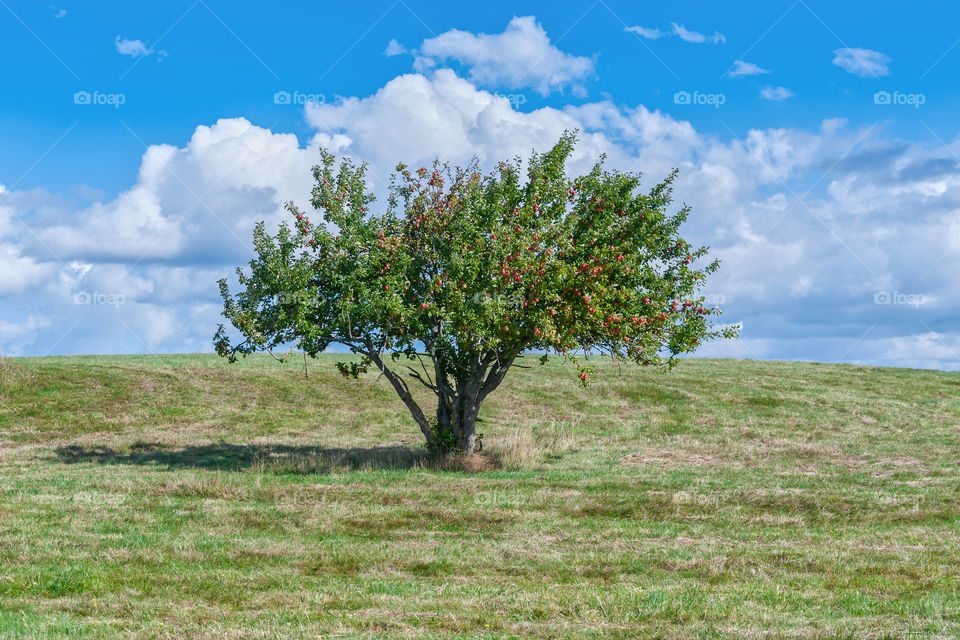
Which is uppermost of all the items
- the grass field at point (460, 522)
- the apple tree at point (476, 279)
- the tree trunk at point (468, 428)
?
the apple tree at point (476, 279)

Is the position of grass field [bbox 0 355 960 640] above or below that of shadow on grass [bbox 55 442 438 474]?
below

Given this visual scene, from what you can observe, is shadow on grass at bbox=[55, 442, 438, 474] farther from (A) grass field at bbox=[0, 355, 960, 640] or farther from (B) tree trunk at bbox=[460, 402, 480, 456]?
(B) tree trunk at bbox=[460, 402, 480, 456]

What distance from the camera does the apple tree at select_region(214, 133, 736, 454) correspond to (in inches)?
988

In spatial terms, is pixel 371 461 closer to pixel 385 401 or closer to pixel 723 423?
pixel 385 401

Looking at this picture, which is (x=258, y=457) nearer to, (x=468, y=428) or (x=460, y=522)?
(x=468, y=428)

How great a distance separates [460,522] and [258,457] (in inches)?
548

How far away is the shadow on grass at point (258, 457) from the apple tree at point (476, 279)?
2.29 metres

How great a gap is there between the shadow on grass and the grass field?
0.59 ft

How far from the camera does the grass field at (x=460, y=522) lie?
36.7 feet

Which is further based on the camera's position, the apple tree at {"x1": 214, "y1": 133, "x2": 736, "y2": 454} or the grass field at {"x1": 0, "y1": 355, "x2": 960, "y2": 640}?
the apple tree at {"x1": 214, "y1": 133, "x2": 736, "y2": 454}

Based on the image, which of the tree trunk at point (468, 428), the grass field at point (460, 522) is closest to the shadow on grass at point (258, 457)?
the grass field at point (460, 522)

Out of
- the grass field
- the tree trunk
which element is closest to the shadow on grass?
the grass field

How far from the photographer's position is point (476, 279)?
25.8 metres

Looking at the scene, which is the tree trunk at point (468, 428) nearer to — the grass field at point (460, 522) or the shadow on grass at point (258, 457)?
the grass field at point (460, 522)
